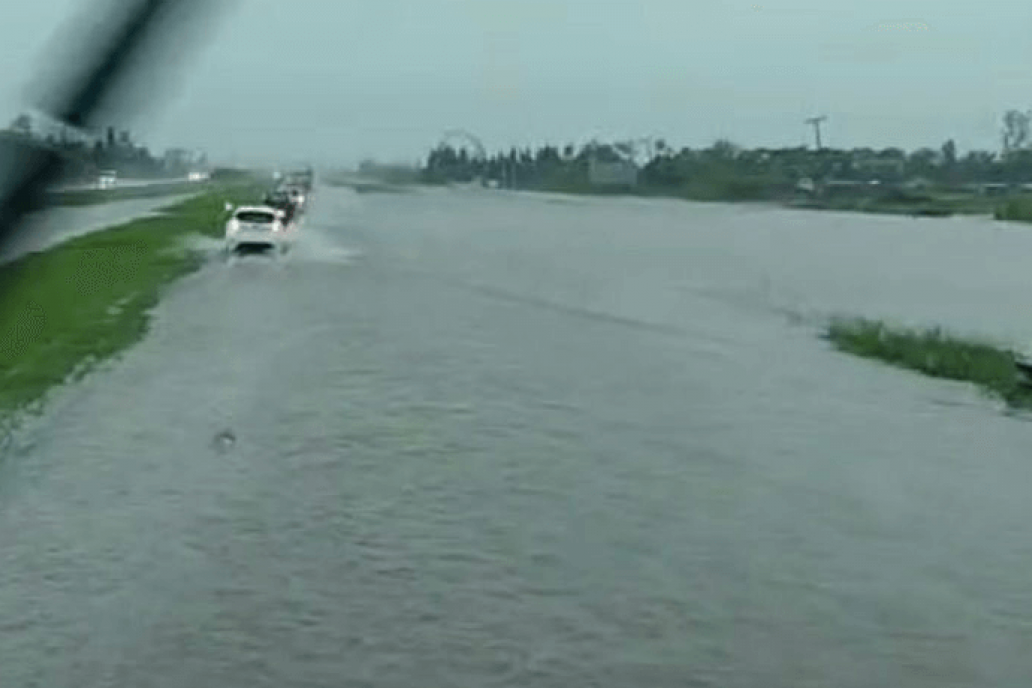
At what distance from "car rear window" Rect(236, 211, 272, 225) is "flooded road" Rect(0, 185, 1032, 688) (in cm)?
2059

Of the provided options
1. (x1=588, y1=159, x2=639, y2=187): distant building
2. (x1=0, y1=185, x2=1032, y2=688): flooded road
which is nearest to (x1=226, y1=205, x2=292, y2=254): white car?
(x1=588, y1=159, x2=639, y2=187): distant building

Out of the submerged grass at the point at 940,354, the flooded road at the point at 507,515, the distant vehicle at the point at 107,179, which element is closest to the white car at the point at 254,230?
the flooded road at the point at 507,515

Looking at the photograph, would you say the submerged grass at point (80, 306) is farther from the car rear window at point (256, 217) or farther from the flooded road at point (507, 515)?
the car rear window at point (256, 217)

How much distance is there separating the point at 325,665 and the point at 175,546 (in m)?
3.28

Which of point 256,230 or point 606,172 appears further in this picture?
point 606,172

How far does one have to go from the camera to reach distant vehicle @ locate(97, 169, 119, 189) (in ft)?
4.62

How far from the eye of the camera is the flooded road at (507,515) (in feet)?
34.6

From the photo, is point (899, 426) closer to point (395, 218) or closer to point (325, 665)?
point (325, 665)

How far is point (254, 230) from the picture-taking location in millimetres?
55406

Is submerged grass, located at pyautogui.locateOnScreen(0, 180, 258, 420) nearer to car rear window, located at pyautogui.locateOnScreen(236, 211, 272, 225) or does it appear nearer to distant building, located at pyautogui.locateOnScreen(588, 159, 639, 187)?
car rear window, located at pyautogui.locateOnScreen(236, 211, 272, 225)

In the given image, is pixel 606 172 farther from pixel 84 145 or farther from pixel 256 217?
pixel 84 145

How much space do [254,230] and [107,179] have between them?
179ft

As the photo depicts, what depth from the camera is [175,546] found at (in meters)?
13.2

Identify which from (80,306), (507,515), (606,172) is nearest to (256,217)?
(80,306)
